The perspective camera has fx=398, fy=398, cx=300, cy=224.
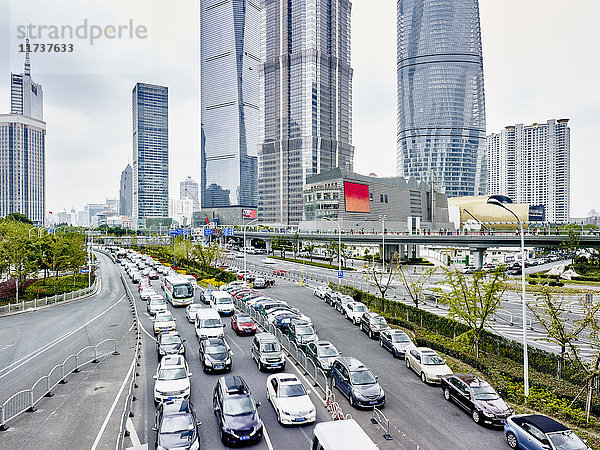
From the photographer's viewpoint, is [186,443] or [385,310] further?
[385,310]

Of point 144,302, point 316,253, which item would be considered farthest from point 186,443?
point 316,253

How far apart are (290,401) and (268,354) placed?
6.18 metres

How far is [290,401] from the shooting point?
17.1 m

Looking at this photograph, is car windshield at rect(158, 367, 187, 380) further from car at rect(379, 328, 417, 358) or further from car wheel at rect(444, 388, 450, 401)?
car at rect(379, 328, 417, 358)

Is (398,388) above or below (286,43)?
below

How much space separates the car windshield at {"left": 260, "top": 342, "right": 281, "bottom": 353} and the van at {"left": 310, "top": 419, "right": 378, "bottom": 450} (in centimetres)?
1060

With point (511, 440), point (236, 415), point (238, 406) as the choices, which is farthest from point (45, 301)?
point (511, 440)

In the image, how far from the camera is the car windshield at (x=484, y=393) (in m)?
17.6

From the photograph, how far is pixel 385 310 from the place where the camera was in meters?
37.9

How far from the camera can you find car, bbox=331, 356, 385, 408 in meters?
18.3

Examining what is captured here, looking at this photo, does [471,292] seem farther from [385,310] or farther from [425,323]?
[385,310]

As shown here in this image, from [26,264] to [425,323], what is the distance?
4588cm

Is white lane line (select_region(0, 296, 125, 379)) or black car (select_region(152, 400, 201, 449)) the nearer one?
black car (select_region(152, 400, 201, 449))

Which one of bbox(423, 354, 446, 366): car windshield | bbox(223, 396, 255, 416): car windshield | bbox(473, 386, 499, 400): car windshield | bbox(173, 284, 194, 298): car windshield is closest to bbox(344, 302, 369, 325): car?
bbox(423, 354, 446, 366): car windshield
